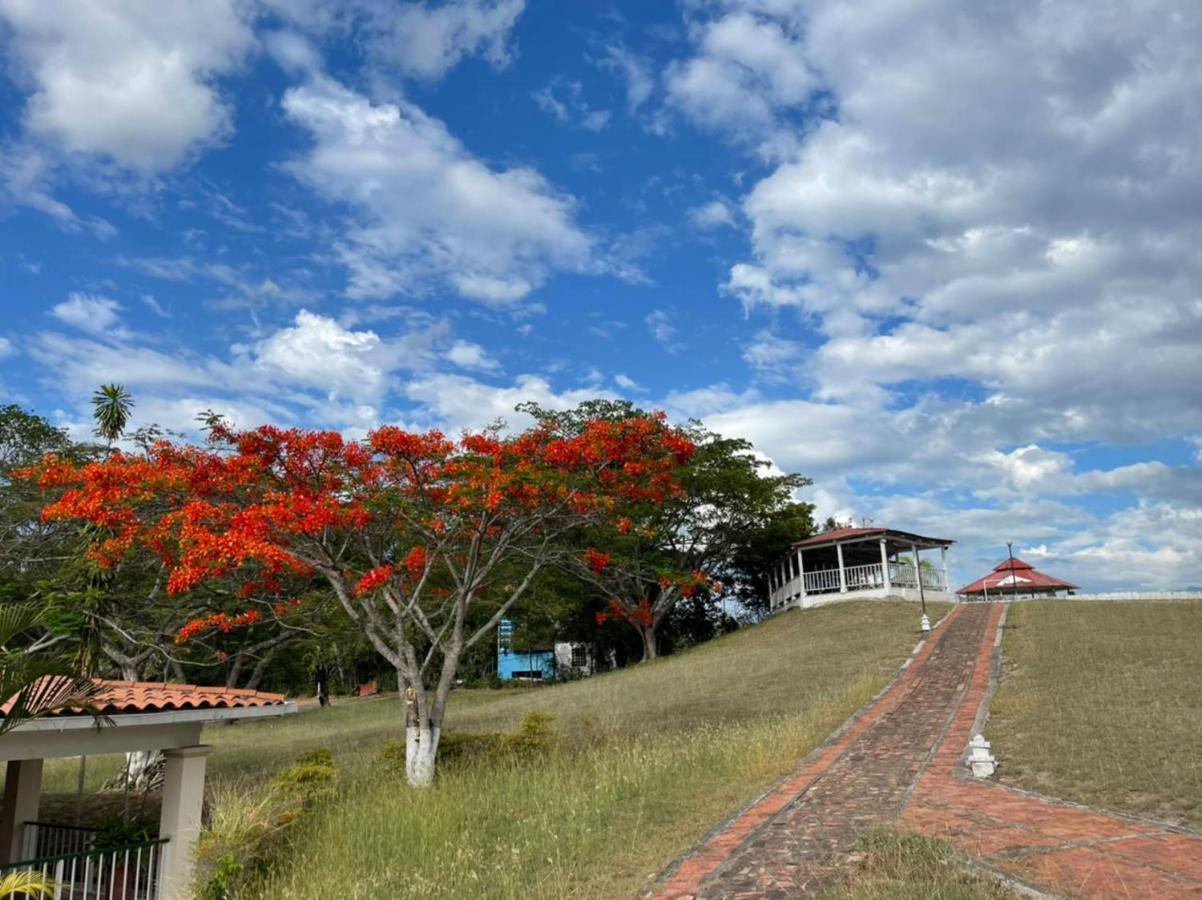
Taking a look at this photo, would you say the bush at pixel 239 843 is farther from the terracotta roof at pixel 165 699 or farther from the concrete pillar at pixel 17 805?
the concrete pillar at pixel 17 805

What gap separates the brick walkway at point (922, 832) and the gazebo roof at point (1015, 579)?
108ft

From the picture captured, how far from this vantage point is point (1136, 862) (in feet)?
21.0

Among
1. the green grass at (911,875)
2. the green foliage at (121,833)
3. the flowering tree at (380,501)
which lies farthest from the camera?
the flowering tree at (380,501)

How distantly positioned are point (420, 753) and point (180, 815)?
3820 millimetres

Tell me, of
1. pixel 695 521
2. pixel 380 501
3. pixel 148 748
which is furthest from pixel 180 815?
pixel 695 521

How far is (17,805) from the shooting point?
11.0 m

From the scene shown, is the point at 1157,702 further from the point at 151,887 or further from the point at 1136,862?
the point at 151,887

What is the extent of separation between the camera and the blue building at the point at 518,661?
4206 cm

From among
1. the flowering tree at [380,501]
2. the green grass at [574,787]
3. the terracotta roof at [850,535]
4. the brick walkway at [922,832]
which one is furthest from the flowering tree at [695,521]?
the brick walkway at [922,832]

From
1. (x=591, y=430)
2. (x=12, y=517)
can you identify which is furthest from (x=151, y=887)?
(x=12, y=517)

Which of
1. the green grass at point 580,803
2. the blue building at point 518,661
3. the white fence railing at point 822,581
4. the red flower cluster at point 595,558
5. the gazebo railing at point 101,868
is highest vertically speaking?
the white fence railing at point 822,581

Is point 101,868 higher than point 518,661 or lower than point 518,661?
lower

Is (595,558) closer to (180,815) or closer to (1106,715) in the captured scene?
(180,815)

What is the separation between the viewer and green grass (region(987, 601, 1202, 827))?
8.60m
